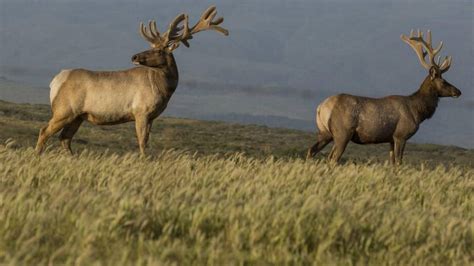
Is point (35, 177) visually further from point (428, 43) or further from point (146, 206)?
point (428, 43)

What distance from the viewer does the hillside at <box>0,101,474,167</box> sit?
3650cm

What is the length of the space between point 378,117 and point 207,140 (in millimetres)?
29461

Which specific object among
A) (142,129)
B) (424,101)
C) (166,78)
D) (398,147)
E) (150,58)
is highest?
(150,58)

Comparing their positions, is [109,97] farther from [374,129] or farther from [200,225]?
[200,225]

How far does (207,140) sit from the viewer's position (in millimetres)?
47031

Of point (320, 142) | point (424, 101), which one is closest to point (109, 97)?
point (320, 142)

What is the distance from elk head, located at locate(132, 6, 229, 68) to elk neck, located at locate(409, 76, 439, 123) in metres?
4.26

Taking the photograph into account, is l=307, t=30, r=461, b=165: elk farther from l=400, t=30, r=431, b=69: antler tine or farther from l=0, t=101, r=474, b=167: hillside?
l=0, t=101, r=474, b=167: hillside

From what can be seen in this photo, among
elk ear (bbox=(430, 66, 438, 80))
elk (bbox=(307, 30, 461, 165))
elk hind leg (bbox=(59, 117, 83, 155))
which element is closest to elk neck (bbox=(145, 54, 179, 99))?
elk hind leg (bbox=(59, 117, 83, 155))

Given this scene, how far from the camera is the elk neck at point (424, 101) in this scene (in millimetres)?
18625

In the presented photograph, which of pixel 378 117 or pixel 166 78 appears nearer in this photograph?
pixel 166 78

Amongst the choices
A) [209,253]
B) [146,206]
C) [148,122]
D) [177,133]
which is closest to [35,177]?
[146,206]

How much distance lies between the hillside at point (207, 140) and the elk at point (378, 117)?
34.3ft

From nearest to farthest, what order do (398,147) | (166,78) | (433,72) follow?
(166,78) → (398,147) → (433,72)
